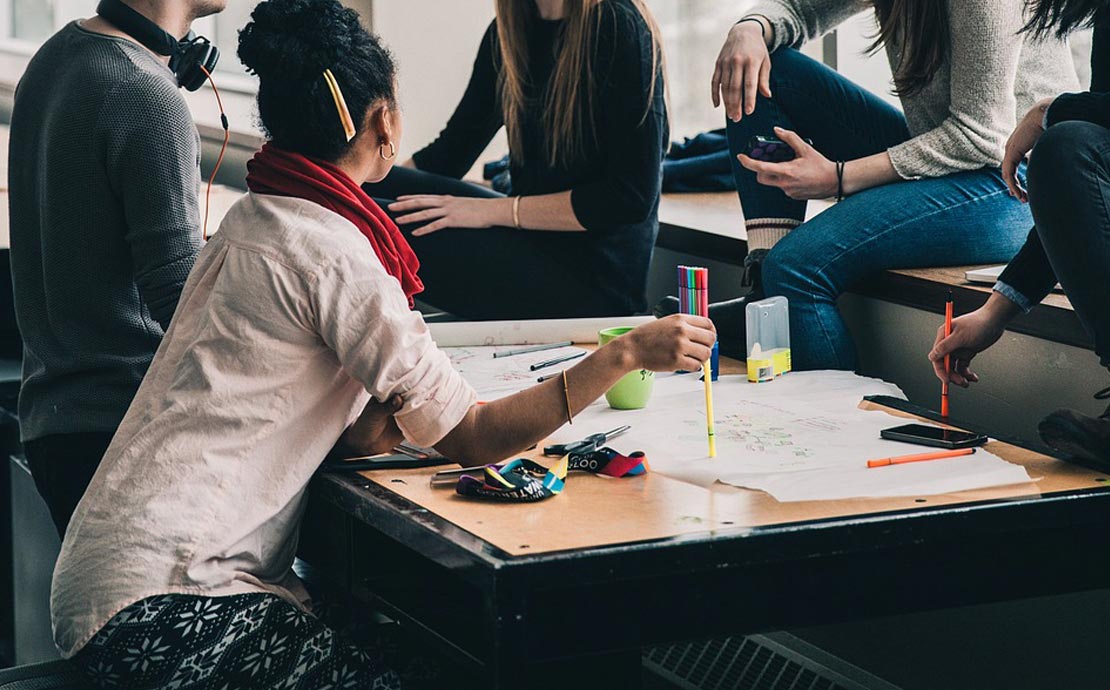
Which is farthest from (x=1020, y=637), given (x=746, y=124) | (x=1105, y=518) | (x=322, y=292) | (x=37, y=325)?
(x=37, y=325)

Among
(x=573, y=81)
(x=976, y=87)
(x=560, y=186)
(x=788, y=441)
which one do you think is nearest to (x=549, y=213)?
(x=560, y=186)

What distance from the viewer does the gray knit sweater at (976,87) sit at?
178cm

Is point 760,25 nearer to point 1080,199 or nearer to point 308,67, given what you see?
point 1080,199

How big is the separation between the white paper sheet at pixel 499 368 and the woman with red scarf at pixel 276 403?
27cm

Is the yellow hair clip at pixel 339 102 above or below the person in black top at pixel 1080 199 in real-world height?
above

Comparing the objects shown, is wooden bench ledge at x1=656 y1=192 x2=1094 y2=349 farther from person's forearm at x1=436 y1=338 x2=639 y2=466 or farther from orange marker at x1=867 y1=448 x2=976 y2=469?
person's forearm at x1=436 y1=338 x2=639 y2=466

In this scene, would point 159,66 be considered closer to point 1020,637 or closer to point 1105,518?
point 1105,518

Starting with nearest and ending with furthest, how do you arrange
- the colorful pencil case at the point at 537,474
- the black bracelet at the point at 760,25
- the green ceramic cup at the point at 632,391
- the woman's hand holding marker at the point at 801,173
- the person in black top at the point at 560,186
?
the colorful pencil case at the point at 537,474 → the green ceramic cup at the point at 632,391 → the woman's hand holding marker at the point at 801,173 → the black bracelet at the point at 760,25 → the person in black top at the point at 560,186

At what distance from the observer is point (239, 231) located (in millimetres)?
1259

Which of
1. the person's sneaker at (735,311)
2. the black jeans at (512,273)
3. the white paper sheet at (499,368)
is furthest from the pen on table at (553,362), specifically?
the black jeans at (512,273)

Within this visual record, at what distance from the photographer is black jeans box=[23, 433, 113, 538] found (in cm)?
157

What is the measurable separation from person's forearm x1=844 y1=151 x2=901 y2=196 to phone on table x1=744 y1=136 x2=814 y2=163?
84mm

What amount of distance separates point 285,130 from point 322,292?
18cm

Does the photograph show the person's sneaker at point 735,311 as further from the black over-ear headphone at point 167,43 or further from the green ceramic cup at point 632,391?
the black over-ear headphone at point 167,43
